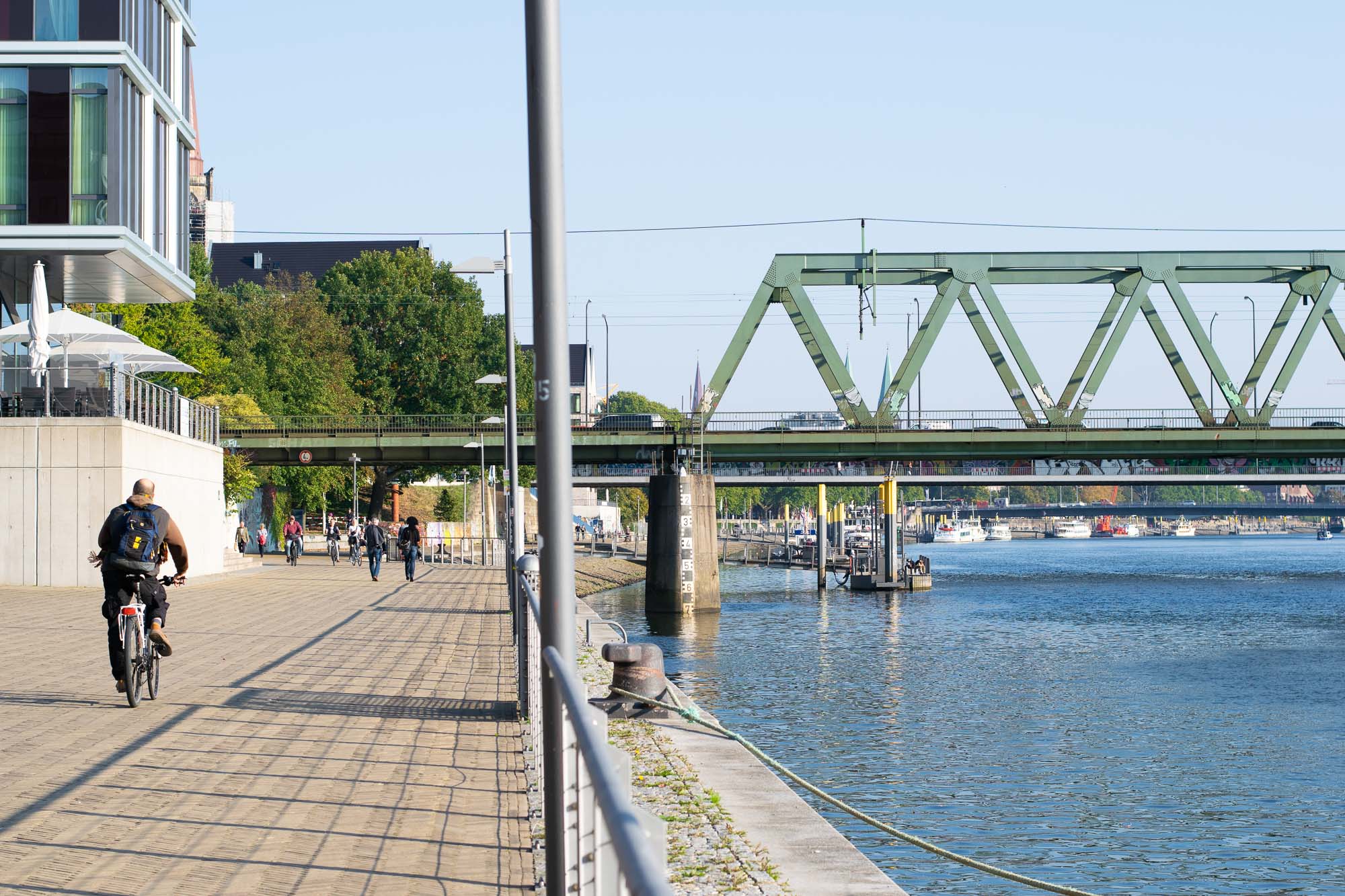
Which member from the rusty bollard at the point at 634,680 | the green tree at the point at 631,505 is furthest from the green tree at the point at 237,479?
the green tree at the point at 631,505

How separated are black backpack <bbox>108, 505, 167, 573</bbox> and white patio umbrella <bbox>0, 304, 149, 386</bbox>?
65.0 ft

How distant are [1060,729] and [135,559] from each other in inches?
599

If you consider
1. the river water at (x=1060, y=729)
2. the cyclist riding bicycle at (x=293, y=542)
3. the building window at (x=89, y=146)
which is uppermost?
the building window at (x=89, y=146)

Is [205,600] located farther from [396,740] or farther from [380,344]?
[380,344]

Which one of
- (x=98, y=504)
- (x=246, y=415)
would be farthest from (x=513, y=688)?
(x=246, y=415)

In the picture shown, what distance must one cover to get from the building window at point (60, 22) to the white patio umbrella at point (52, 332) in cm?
571

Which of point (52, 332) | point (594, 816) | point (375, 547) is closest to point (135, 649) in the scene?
point (594, 816)

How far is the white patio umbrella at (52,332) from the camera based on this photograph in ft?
102

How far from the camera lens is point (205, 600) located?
30703mm

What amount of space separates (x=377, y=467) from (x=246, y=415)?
51.2 feet

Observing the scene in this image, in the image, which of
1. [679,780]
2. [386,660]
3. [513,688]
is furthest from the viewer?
[386,660]

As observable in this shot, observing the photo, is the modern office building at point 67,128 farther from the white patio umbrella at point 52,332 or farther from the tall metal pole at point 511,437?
the tall metal pole at point 511,437

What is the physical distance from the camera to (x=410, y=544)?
43.3 meters

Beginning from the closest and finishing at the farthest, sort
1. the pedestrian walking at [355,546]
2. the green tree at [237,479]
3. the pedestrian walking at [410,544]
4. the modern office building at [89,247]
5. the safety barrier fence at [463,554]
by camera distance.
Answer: the modern office building at [89,247], the pedestrian walking at [410,544], the pedestrian walking at [355,546], the green tree at [237,479], the safety barrier fence at [463,554]
